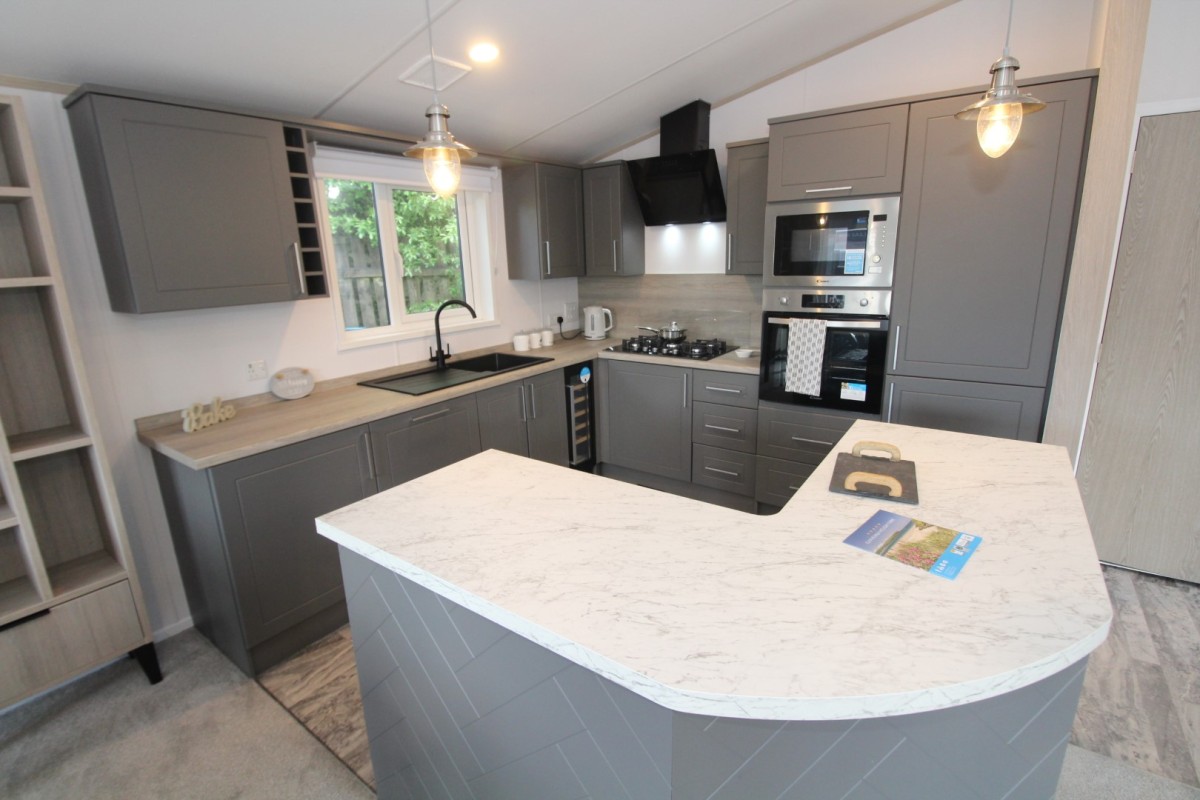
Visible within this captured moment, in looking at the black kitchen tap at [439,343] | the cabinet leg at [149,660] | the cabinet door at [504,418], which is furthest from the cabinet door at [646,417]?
the cabinet leg at [149,660]

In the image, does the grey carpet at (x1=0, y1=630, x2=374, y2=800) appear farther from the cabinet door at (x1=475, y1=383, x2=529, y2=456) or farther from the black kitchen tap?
the black kitchen tap

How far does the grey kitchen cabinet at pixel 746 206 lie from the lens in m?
3.14

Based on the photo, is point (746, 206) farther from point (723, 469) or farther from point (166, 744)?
point (166, 744)

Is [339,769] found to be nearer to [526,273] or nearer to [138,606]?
[138,606]

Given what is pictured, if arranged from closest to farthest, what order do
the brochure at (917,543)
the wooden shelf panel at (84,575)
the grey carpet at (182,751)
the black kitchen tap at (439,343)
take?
the brochure at (917,543)
the grey carpet at (182,751)
the wooden shelf panel at (84,575)
the black kitchen tap at (439,343)

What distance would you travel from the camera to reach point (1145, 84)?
7.42 feet

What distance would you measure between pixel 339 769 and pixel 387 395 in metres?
1.51

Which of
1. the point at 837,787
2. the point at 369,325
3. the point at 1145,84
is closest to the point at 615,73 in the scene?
the point at 369,325

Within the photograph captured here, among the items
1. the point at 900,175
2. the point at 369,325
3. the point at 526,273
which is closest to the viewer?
the point at 900,175

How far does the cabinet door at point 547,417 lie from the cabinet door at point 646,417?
0.33 m

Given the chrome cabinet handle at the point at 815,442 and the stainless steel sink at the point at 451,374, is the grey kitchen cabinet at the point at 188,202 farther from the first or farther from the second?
the chrome cabinet handle at the point at 815,442

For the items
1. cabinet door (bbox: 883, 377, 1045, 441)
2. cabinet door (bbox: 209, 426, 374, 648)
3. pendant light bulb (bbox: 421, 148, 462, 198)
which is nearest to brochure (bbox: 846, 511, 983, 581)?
pendant light bulb (bbox: 421, 148, 462, 198)

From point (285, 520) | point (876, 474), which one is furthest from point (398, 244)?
point (876, 474)

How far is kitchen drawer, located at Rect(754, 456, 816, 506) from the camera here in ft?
10.2
